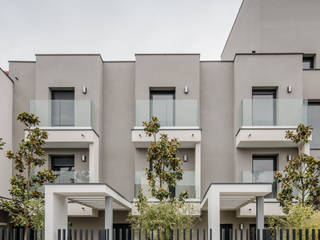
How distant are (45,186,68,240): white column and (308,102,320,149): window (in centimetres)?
1203

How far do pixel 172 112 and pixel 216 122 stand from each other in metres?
2.44

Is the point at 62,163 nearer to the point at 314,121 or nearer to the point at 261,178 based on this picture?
the point at 261,178

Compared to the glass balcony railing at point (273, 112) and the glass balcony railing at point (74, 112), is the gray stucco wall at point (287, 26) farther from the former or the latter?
the glass balcony railing at point (74, 112)

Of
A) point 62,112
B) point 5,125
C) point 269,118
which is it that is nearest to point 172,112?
point 269,118

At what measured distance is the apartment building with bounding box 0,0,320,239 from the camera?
1861 cm

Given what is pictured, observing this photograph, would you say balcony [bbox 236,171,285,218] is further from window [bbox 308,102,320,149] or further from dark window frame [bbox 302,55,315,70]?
dark window frame [bbox 302,55,315,70]

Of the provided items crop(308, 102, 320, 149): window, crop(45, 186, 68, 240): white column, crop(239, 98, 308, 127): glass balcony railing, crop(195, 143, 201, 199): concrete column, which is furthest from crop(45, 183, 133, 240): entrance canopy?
crop(308, 102, 320, 149): window

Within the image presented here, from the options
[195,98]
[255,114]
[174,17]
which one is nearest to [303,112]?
[255,114]

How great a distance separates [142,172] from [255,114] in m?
5.46

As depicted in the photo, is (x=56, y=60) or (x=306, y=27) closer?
(x=56, y=60)

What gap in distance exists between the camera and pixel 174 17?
25.6 metres

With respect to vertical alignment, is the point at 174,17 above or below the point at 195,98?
above

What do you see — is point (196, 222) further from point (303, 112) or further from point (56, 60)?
point (56, 60)

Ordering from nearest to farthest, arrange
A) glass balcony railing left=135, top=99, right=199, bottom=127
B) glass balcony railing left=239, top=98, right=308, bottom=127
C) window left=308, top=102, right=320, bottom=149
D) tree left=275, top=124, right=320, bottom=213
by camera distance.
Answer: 1. tree left=275, top=124, right=320, bottom=213
2. glass balcony railing left=239, top=98, right=308, bottom=127
3. glass balcony railing left=135, top=99, right=199, bottom=127
4. window left=308, top=102, right=320, bottom=149
